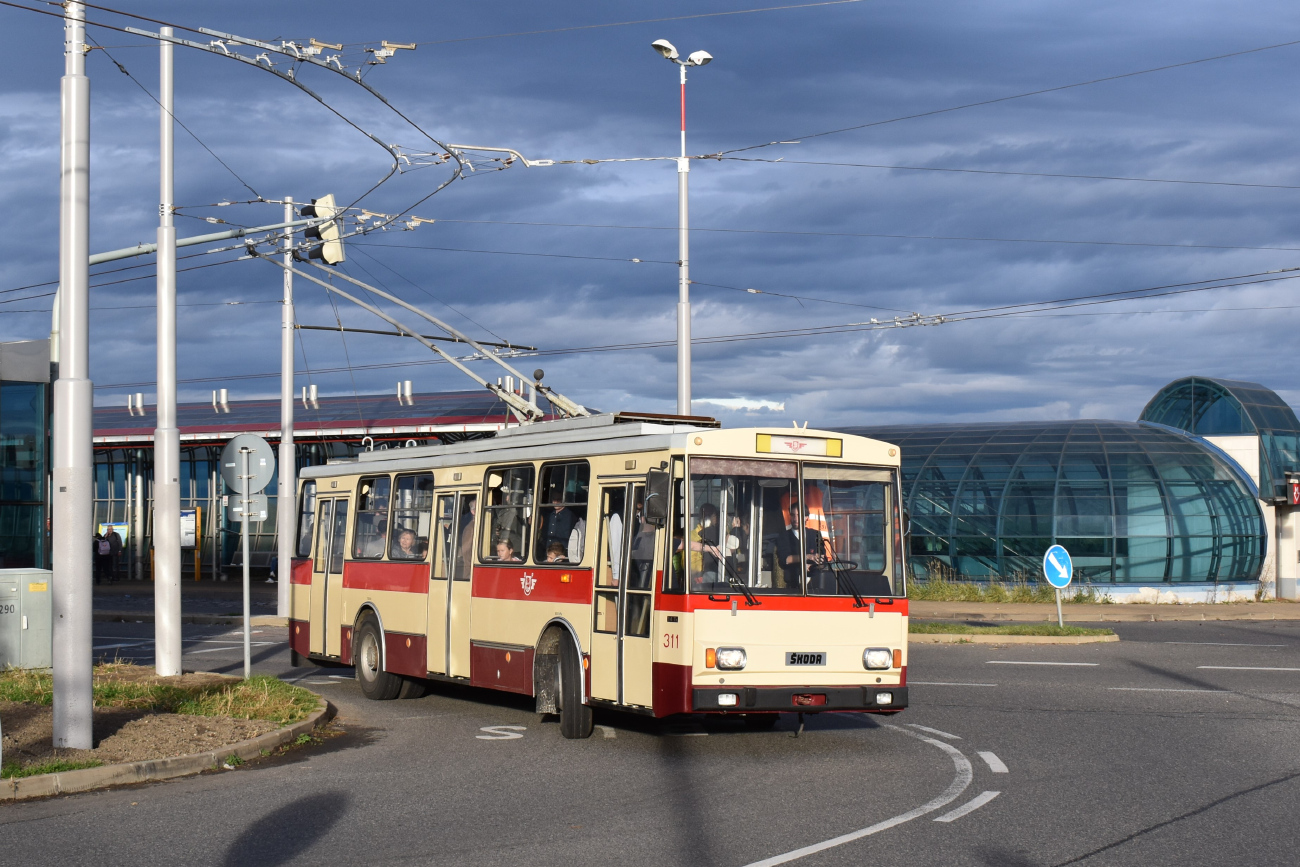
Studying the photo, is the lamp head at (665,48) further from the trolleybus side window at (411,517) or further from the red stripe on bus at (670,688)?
the red stripe on bus at (670,688)

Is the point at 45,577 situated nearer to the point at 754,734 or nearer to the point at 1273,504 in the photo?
the point at 754,734

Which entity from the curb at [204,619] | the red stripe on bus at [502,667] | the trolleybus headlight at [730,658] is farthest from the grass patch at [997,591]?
the trolleybus headlight at [730,658]

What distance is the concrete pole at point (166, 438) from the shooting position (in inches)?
645

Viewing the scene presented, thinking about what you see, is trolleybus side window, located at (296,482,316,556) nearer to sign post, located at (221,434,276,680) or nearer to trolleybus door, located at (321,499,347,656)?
trolleybus door, located at (321,499,347,656)

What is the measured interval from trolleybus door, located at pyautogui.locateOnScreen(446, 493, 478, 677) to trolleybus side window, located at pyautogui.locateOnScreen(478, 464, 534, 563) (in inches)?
12.8

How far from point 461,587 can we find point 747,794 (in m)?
5.71

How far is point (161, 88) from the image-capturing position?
1692 centimetres

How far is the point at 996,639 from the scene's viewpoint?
2400 centimetres

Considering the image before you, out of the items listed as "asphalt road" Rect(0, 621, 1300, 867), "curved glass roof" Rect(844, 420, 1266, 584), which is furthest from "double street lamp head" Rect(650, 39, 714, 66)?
"curved glass roof" Rect(844, 420, 1266, 584)

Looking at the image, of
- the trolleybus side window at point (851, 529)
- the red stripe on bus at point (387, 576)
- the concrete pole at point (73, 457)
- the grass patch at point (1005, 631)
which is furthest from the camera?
the grass patch at point (1005, 631)

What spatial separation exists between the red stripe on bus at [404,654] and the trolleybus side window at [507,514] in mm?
1722

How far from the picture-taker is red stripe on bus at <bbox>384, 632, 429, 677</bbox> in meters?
15.1

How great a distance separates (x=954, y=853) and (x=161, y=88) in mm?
13774

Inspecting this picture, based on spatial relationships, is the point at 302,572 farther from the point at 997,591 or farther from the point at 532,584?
the point at 997,591
